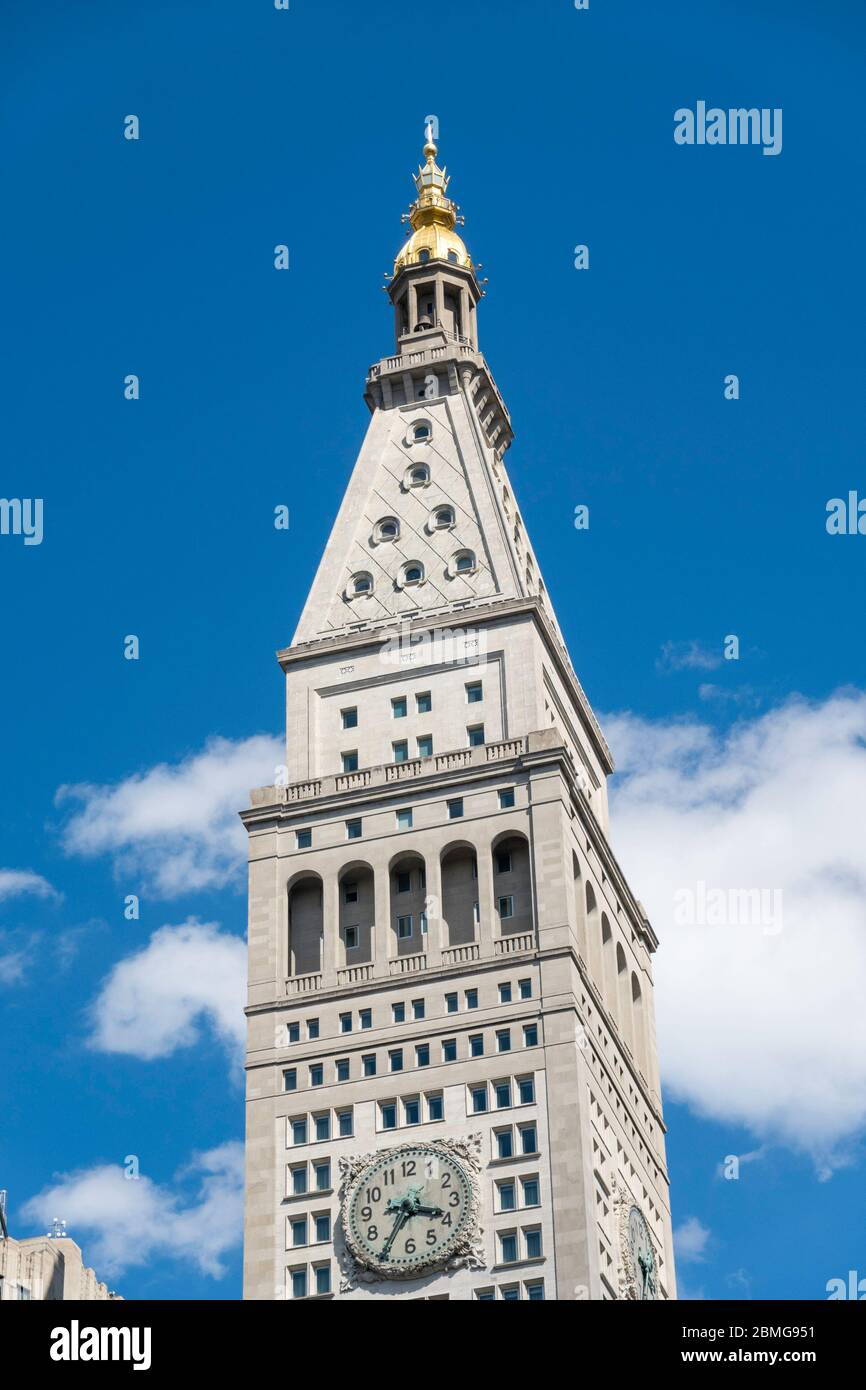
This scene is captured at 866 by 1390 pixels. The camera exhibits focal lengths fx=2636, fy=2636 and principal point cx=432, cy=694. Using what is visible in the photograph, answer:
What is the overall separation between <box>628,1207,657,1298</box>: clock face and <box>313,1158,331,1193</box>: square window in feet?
43.8

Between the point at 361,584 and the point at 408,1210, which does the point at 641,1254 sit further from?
the point at 361,584

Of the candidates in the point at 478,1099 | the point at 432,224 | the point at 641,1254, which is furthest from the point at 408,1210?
the point at 432,224

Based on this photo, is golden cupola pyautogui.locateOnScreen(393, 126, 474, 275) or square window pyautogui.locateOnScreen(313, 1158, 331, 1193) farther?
golden cupola pyautogui.locateOnScreen(393, 126, 474, 275)

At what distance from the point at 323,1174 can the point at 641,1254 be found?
14.7 m

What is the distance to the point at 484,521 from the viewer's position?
13550cm

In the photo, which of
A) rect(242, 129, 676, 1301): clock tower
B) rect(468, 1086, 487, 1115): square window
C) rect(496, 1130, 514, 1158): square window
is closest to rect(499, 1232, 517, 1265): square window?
rect(242, 129, 676, 1301): clock tower

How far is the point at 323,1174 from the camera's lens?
113 metres

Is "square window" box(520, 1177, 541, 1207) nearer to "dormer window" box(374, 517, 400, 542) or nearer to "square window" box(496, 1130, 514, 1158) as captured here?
"square window" box(496, 1130, 514, 1158)

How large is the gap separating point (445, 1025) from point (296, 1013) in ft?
24.0

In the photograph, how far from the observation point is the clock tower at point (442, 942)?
109 meters

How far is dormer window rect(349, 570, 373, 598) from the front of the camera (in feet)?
440

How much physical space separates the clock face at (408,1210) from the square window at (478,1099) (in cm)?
269
